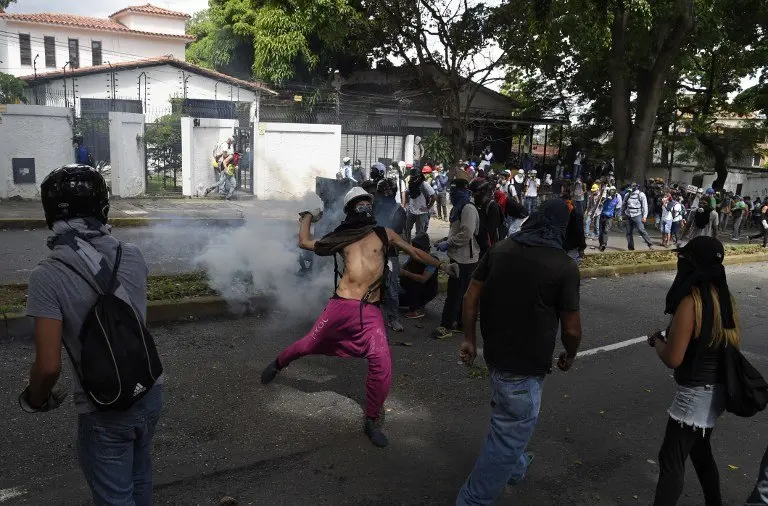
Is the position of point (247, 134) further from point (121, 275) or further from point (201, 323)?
point (121, 275)

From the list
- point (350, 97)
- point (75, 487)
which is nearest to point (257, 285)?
point (75, 487)

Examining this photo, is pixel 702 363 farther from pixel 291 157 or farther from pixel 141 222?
pixel 291 157

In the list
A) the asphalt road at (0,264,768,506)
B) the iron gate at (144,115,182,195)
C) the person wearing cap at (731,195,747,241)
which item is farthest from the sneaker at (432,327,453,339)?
the person wearing cap at (731,195,747,241)

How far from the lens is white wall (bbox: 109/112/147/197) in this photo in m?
16.2

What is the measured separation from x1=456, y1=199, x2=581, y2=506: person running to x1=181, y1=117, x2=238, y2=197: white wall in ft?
52.5

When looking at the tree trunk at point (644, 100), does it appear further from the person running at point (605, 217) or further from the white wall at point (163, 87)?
the white wall at point (163, 87)

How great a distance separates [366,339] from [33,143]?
45.6 feet

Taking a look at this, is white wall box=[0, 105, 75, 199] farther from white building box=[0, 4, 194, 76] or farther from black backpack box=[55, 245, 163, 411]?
white building box=[0, 4, 194, 76]

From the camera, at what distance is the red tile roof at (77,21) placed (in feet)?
132

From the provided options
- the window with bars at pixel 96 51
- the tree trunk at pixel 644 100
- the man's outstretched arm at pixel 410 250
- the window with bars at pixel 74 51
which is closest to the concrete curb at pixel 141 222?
the man's outstretched arm at pixel 410 250

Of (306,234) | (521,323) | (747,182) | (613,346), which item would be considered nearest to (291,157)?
(613,346)

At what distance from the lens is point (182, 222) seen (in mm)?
13367

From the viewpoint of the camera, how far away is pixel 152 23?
45.6 meters

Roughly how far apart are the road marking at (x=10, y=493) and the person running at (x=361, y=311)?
6.11 ft
